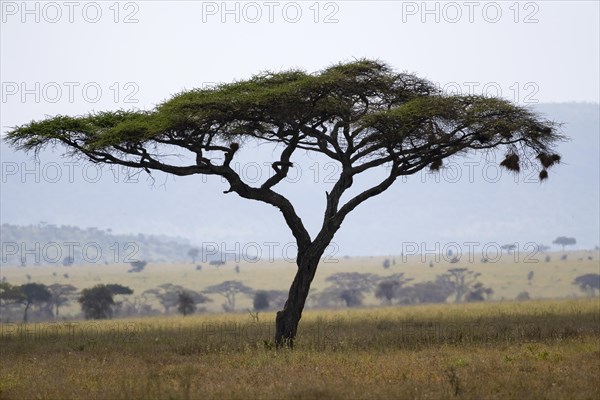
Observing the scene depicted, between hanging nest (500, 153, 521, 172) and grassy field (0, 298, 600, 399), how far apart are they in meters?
4.68

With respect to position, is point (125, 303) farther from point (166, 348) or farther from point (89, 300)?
point (166, 348)

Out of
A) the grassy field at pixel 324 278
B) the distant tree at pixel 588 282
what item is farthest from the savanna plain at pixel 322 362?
the distant tree at pixel 588 282

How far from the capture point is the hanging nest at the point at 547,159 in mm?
28359

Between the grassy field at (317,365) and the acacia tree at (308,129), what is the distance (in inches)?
120

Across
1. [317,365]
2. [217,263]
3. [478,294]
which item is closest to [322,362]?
[317,365]

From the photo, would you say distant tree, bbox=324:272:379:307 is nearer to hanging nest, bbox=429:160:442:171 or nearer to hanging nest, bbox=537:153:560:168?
hanging nest, bbox=429:160:442:171

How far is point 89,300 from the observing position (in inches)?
2564

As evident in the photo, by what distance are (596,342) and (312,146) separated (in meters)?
11.4

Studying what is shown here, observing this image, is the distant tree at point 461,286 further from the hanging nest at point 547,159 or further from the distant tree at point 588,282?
the hanging nest at point 547,159

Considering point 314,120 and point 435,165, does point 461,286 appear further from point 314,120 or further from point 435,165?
point 314,120

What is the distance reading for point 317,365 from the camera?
19781 millimetres

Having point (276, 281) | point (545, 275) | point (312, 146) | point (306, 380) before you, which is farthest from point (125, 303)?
point (306, 380)

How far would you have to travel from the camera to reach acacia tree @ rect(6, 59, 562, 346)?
25.3m

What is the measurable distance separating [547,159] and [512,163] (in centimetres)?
111
